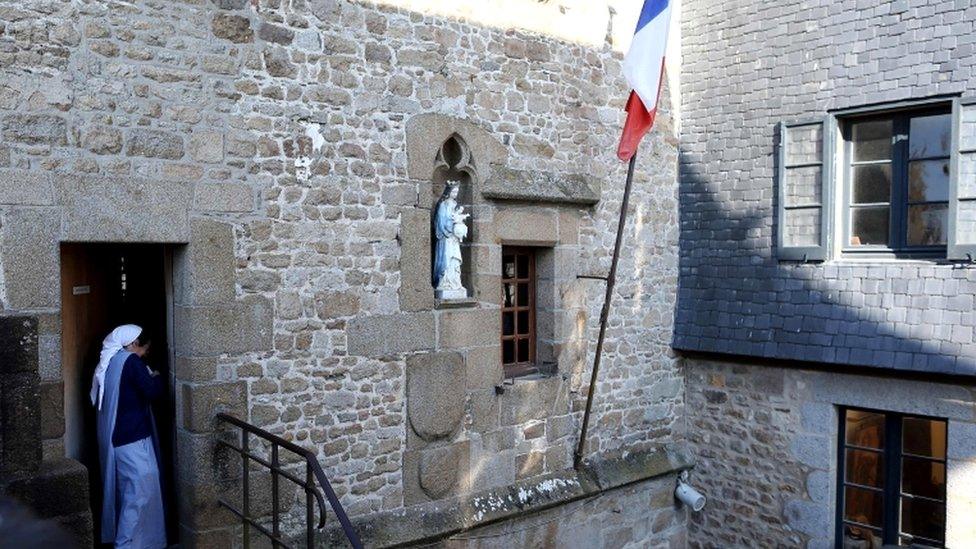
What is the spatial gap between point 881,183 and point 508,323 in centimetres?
337

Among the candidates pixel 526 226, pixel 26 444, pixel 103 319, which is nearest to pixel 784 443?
pixel 526 226

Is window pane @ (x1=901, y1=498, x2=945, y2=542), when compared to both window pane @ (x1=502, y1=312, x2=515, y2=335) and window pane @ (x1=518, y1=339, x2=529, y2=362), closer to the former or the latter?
window pane @ (x1=518, y1=339, x2=529, y2=362)

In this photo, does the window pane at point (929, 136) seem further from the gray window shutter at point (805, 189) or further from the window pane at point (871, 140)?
the gray window shutter at point (805, 189)

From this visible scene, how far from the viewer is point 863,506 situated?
294 inches

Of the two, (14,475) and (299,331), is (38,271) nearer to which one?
(14,475)

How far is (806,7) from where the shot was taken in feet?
25.1

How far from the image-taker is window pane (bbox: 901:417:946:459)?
6.98 metres

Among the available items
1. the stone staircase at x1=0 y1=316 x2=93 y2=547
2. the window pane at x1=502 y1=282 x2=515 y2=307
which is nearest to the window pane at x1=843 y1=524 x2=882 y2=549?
the window pane at x1=502 y1=282 x2=515 y2=307

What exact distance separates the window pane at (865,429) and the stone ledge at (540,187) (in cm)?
292

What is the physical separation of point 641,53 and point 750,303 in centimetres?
263

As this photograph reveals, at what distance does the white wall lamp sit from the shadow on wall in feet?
4.44

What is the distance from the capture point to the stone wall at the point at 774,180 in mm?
6836

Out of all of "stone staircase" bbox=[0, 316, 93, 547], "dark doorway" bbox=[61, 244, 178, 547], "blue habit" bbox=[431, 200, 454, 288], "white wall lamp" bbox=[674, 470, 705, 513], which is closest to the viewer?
"stone staircase" bbox=[0, 316, 93, 547]

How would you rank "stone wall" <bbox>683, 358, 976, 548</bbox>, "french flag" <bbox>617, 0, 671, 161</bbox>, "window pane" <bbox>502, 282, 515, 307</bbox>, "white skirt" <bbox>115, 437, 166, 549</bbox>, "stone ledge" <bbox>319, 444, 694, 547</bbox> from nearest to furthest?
1. "white skirt" <bbox>115, 437, 166, 549</bbox>
2. "stone ledge" <bbox>319, 444, 694, 547</bbox>
3. "french flag" <bbox>617, 0, 671, 161</bbox>
4. "stone wall" <bbox>683, 358, 976, 548</bbox>
5. "window pane" <bbox>502, 282, 515, 307</bbox>
